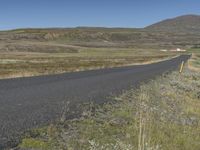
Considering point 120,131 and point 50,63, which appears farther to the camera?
point 50,63

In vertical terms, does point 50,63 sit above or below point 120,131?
below

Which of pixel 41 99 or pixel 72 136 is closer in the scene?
pixel 72 136

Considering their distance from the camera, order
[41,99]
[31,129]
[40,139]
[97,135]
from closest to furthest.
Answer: [40,139], [97,135], [31,129], [41,99]

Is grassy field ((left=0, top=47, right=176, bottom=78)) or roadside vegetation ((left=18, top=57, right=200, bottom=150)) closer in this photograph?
roadside vegetation ((left=18, top=57, right=200, bottom=150))

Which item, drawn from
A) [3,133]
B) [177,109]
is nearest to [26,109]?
[3,133]

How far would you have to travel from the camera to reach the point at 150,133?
10672 millimetres

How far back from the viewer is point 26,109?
15578 mm

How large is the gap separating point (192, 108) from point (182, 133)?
21.3 feet

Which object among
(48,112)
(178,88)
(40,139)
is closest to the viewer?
(40,139)

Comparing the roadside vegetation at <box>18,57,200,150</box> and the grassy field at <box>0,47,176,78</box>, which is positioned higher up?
the roadside vegetation at <box>18,57,200,150</box>

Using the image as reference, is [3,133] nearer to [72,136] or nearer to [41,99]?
[72,136]

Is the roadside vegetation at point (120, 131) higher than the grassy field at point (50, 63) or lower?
higher

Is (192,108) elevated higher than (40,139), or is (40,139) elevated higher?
(40,139)

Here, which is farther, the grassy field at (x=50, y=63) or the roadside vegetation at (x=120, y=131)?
the grassy field at (x=50, y=63)
